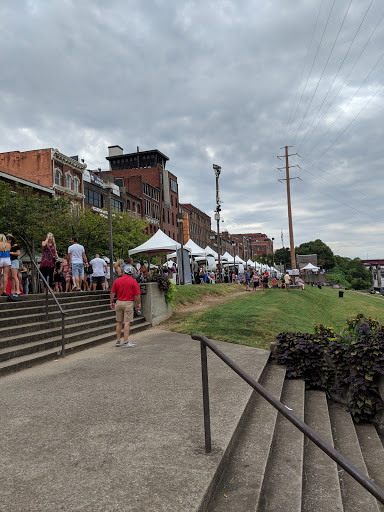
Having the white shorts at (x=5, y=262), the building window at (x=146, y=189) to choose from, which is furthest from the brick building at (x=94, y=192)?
the white shorts at (x=5, y=262)

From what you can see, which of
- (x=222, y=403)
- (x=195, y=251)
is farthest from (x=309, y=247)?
(x=222, y=403)

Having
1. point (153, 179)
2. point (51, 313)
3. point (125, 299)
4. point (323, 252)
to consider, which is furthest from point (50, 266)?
point (323, 252)

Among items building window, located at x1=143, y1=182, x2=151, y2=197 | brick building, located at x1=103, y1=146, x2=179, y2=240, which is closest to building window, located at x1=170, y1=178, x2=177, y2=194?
brick building, located at x1=103, y1=146, x2=179, y2=240

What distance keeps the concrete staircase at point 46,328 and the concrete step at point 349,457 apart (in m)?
5.14

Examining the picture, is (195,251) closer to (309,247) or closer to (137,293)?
(137,293)

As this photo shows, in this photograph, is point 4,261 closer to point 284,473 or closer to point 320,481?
point 284,473

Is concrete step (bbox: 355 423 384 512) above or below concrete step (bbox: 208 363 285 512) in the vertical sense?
below

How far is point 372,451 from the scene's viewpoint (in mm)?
5246

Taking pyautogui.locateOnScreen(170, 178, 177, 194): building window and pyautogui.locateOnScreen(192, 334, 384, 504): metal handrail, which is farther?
pyautogui.locateOnScreen(170, 178, 177, 194): building window

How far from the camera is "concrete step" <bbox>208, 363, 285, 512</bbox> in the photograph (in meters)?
2.81

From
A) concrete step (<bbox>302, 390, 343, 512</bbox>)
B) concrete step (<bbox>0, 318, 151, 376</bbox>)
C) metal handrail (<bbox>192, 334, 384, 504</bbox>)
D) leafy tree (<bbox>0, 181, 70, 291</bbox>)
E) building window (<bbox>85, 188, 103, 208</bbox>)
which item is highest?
building window (<bbox>85, 188, 103, 208</bbox>)

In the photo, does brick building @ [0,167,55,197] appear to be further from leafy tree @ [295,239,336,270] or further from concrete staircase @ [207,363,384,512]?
leafy tree @ [295,239,336,270]

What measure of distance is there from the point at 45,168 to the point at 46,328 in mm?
32320

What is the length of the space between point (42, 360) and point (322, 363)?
17.0 feet
